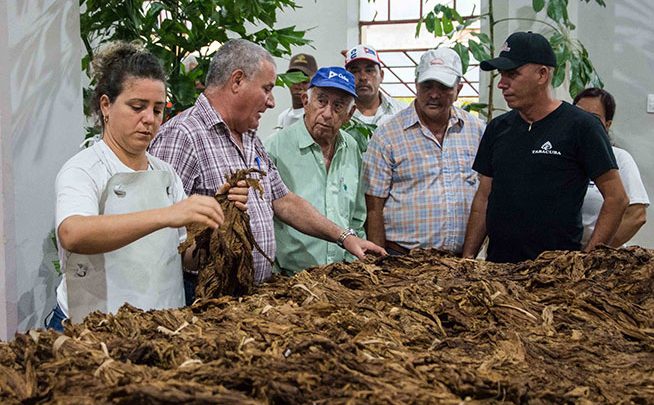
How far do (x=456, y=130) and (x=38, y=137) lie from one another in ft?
5.53

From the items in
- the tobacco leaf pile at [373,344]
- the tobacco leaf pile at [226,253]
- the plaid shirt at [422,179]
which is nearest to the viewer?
the tobacco leaf pile at [373,344]

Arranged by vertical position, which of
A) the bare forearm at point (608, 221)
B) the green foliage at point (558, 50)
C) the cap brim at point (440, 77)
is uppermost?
the green foliage at point (558, 50)

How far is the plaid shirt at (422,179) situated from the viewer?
3.38m

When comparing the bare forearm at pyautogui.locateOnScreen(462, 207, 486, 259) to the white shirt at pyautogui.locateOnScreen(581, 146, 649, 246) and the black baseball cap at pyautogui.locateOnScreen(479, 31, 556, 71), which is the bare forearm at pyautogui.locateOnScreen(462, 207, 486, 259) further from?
the black baseball cap at pyautogui.locateOnScreen(479, 31, 556, 71)

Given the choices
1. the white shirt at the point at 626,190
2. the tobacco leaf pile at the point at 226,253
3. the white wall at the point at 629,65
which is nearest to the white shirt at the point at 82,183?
the tobacco leaf pile at the point at 226,253

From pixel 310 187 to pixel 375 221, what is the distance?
362 mm

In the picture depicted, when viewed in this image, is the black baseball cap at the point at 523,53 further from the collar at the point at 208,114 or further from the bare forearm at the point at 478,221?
the collar at the point at 208,114

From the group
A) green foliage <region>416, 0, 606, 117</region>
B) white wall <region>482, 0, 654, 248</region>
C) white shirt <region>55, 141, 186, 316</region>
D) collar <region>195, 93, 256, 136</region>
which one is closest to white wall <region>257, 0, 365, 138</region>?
white wall <region>482, 0, 654, 248</region>

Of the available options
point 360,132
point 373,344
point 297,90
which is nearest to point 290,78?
point 360,132

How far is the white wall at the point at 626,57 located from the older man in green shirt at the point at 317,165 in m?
2.85

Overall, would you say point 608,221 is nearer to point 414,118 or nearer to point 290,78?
point 414,118

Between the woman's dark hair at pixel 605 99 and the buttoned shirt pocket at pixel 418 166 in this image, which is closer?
the buttoned shirt pocket at pixel 418 166

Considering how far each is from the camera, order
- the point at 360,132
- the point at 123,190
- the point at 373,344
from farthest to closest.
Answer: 1. the point at 360,132
2. the point at 123,190
3. the point at 373,344

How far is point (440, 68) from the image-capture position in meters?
3.48
